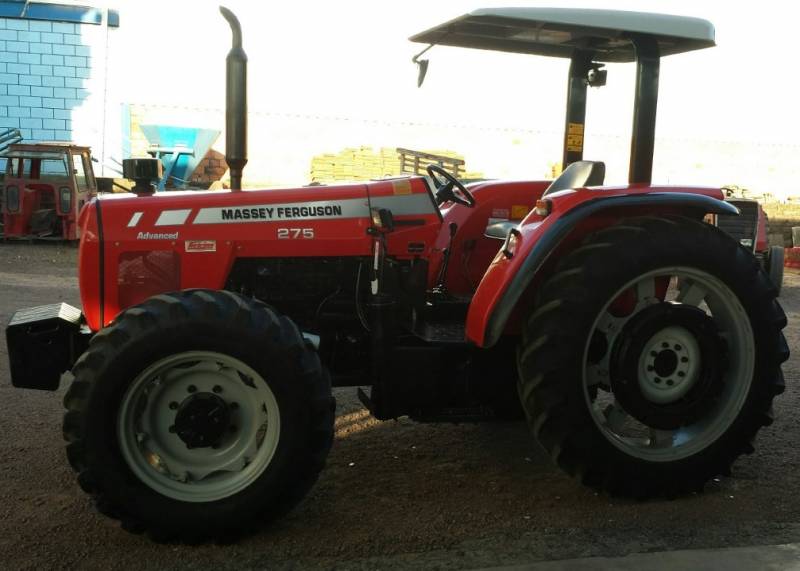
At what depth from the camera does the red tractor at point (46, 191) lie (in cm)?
1377

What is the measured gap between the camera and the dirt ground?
287cm

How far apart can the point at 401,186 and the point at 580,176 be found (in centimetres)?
97

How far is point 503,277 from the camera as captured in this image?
3.25 metres

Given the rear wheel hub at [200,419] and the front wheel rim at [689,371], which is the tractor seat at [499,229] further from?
the rear wheel hub at [200,419]

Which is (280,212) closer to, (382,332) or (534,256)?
(382,332)

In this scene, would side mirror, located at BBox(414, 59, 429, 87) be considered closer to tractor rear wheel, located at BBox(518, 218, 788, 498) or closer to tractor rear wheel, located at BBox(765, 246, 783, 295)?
tractor rear wheel, located at BBox(518, 218, 788, 498)

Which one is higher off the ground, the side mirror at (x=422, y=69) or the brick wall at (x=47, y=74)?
the brick wall at (x=47, y=74)

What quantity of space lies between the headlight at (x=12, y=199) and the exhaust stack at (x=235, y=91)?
1219cm

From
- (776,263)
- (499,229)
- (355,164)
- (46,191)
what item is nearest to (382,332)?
(499,229)

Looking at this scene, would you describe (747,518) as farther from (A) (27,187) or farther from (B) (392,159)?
(B) (392,159)

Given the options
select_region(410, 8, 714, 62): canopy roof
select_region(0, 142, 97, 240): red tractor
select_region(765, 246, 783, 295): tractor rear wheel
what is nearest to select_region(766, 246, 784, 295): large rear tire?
select_region(765, 246, 783, 295): tractor rear wheel

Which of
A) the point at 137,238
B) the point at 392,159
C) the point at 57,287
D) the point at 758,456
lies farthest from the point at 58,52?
the point at 758,456

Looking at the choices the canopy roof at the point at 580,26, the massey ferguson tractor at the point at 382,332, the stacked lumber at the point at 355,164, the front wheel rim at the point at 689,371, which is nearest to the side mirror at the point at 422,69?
the canopy roof at the point at 580,26

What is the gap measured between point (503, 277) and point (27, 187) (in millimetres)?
12913
